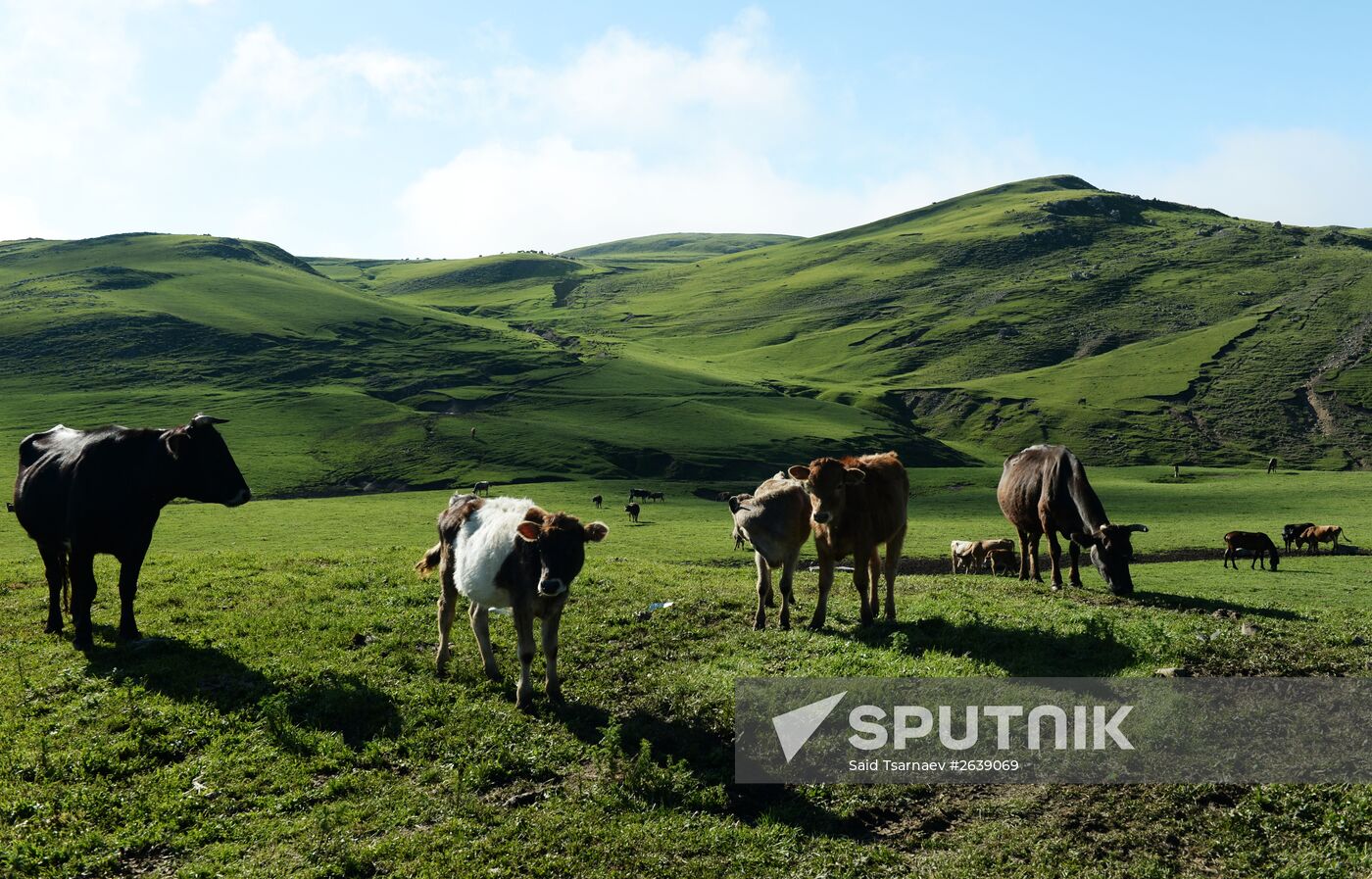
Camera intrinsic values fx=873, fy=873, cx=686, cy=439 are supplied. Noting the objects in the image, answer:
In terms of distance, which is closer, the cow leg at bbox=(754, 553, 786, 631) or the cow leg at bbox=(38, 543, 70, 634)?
the cow leg at bbox=(38, 543, 70, 634)

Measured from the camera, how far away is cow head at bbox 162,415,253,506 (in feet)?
50.7

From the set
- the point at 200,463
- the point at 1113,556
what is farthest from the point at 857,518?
the point at 200,463

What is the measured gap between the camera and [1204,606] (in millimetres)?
18156

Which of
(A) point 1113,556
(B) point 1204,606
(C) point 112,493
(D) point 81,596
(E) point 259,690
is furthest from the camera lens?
(A) point 1113,556

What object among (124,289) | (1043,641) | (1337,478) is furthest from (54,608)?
(124,289)

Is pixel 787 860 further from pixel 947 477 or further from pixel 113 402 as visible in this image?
pixel 113 402

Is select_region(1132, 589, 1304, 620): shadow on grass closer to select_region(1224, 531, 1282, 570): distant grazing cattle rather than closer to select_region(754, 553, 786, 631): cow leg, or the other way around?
select_region(754, 553, 786, 631): cow leg

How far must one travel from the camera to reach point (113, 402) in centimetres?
10981

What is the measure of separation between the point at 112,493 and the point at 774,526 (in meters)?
11.6

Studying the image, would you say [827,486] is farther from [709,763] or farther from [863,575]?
[709,763]

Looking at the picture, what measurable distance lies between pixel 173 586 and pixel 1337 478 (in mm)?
92488

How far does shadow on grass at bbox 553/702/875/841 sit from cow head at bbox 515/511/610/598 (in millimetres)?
1913

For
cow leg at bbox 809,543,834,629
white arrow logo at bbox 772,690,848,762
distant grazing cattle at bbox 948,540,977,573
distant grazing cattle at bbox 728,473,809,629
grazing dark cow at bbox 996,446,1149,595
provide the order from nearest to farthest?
white arrow logo at bbox 772,690,848,762 < distant grazing cattle at bbox 728,473,809,629 < cow leg at bbox 809,543,834,629 < grazing dark cow at bbox 996,446,1149,595 < distant grazing cattle at bbox 948,540,977,573

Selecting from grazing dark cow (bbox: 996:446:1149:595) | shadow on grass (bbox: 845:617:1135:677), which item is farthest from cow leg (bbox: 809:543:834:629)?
grazing dark cow (bbox: 996:446:1149:595)
